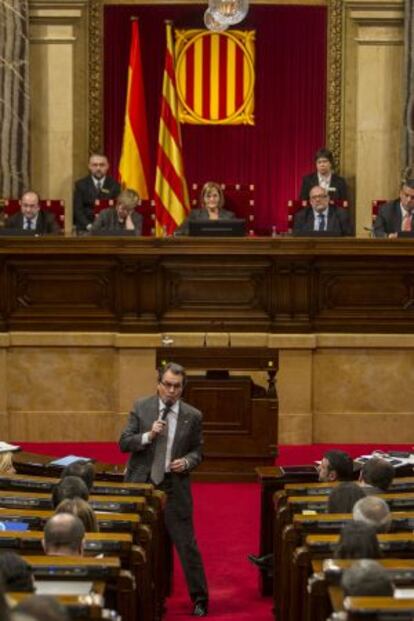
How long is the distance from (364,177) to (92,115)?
120 inches

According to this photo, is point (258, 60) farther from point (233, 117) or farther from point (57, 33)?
point (57, 33)

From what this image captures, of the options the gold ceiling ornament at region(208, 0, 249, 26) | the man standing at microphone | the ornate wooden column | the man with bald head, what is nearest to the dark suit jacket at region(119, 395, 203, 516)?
the man standing at microphone

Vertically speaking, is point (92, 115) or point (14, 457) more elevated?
point (92, 115)

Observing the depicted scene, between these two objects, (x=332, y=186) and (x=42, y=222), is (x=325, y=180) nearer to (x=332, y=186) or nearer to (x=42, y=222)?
(x=332, y=186)

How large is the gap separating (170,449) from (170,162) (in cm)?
736

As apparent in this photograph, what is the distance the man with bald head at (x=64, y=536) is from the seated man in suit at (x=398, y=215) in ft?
24.2

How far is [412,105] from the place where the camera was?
1541cm

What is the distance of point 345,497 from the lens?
722 centimetres

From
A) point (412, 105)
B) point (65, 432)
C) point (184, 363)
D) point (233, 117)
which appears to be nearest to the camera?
point (184, 363)

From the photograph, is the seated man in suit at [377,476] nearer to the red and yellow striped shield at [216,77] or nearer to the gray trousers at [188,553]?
the gray trousers at [188,553]

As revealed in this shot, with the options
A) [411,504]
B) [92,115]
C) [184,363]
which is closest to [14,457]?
[184,363]

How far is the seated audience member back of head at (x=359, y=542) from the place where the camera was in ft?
19.5

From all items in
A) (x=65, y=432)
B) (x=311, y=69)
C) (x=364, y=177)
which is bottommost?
(x=65, y=432)

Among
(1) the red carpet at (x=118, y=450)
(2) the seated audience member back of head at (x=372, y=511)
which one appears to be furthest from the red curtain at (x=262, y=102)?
(2) the seated audience member back of head at (x=372, y=511)
